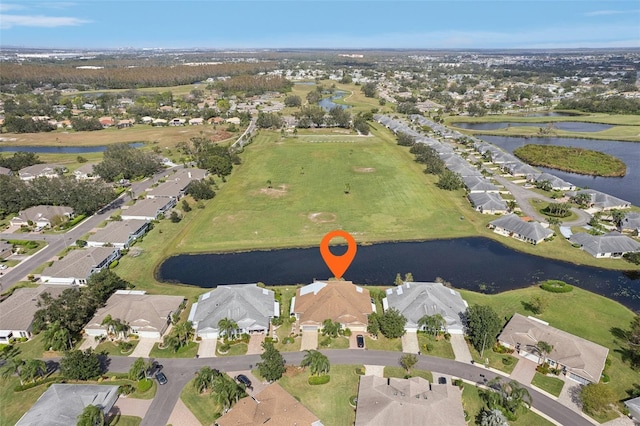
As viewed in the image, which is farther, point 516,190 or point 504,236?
point 516,190

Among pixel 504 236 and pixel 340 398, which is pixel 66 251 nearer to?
pixel 340 398

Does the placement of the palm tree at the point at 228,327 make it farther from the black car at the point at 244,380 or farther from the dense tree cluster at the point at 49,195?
the dense tree cluster at the point at 49,195

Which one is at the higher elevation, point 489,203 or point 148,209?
point 148,209

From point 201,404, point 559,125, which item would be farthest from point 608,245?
point 559,125

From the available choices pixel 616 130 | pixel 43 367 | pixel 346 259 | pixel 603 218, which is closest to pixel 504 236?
pixel 603 218

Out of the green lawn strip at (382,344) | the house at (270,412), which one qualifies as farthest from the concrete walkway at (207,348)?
the green lawn strip at (382,344)

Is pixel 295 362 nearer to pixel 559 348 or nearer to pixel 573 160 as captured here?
pixel 559 348
